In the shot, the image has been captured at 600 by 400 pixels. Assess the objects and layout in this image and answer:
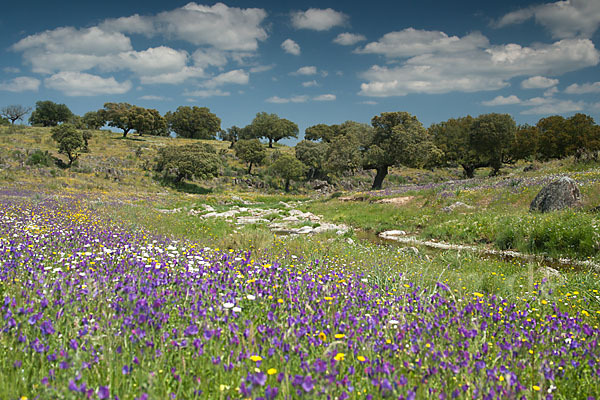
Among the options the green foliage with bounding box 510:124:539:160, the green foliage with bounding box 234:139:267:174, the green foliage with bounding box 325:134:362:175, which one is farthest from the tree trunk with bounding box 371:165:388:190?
the green foliage with bounding box 234:139:267:174

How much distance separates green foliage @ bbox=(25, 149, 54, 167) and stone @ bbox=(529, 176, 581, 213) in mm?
46586

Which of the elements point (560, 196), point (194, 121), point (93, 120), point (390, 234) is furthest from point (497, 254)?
point (93, 120)

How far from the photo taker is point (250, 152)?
62875mm

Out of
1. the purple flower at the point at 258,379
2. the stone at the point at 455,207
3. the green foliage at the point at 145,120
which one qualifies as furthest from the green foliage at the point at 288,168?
the purple flower at the point at 258,379

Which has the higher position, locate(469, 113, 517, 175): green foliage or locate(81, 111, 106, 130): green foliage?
locate(81, 111, 106, 130): green foliage

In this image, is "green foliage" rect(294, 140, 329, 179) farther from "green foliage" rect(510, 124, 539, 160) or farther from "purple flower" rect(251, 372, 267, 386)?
"purple flower" rect(251, 372, 267, 386)

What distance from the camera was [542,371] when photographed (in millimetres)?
2824

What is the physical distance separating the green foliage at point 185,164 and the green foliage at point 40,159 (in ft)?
42.8

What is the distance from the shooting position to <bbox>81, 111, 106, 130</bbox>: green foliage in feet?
273

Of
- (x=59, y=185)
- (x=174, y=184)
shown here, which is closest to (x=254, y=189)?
(x=174, y=184)

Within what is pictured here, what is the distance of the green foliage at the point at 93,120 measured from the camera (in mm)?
83125

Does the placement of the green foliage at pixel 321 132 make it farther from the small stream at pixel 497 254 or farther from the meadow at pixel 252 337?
the meadow at pixel 252 337

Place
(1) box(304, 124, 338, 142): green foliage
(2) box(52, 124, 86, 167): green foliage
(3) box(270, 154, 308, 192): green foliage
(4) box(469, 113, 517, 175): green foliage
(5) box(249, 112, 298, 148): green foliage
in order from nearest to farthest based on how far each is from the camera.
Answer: (2) box(52, 124, 86, 167): green foliage → (4) box(469, 113, 517, 175): green foliage → (3) box(270, 154, 308, 192): green foliage → (5) box(249, 112, 298, 148): green foliage → (1) box(304, 124, 338, 142): green foliage

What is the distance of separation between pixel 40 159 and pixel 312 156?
130 ft
